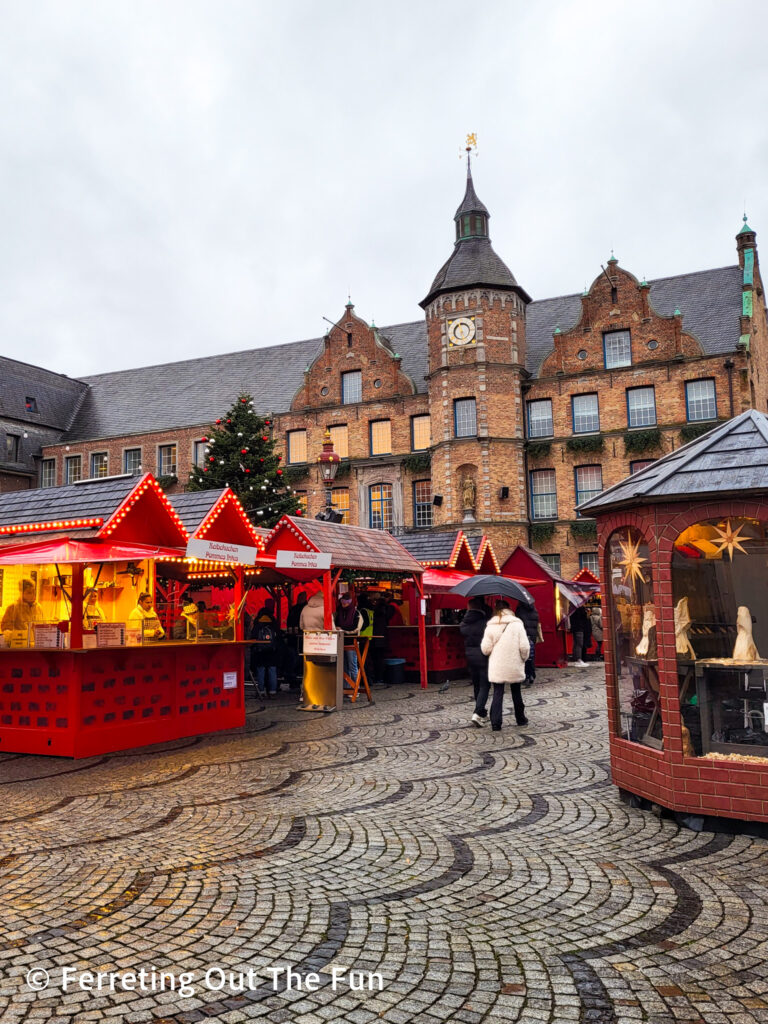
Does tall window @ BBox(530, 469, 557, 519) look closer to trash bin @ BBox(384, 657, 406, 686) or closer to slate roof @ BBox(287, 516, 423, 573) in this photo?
trash bin @ BBox(384, 657, 406, 686)

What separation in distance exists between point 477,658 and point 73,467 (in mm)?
40345

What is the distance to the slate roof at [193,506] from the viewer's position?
11361 millimetres

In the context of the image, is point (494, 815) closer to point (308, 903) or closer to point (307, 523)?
point (308, 903)

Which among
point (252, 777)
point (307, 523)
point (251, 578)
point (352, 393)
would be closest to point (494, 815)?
point (252, 777)

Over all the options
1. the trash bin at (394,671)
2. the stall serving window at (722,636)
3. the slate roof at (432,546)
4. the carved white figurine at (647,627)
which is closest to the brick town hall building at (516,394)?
the slate roof at (432,546)

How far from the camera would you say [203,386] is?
46344 millimetres

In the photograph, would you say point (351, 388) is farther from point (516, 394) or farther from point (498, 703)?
point (498, 703)

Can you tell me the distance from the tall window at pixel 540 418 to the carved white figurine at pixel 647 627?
99.9 feet

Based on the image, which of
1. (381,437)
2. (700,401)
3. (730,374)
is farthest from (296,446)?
(730,374)

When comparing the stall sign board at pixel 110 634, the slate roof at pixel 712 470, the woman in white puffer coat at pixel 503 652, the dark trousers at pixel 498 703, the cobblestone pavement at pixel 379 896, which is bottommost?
the cobblestone pavement at pixel 379 896

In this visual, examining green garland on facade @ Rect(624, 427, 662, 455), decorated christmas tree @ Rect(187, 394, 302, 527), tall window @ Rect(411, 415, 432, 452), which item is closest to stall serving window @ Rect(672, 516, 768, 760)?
decorated christmas tree @ Rect(187, 394, 302, 527)

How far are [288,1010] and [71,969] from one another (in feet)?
3.75

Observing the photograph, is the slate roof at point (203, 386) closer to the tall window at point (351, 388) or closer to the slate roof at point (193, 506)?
the tall window at point (351, 388)

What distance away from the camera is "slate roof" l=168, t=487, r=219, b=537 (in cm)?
1136
